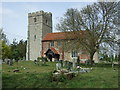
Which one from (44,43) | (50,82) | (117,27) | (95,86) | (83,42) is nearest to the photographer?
(95,86)

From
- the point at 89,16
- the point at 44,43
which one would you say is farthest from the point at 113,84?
the point at 44,43

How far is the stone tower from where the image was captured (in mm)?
52537

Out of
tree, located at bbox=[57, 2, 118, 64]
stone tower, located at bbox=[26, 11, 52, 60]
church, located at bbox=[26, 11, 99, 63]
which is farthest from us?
stone tower, located at bbox=[26, 11, 52, 60]

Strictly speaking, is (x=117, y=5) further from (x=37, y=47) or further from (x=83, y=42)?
(x=37, y=47)

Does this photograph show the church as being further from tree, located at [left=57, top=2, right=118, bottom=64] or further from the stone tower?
tree, located at [left=57, top=2, right=118, bottom=64]

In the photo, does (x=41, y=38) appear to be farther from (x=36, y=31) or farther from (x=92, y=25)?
(x=92, y=25)

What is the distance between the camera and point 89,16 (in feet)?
87.3

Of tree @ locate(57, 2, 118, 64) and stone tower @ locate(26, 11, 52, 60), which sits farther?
stone tower @ locate(26, 11, 52, 60)

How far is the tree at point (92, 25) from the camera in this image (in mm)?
25016

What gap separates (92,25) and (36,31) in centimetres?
3063

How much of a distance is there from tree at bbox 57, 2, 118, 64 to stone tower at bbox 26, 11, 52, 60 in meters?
25.3

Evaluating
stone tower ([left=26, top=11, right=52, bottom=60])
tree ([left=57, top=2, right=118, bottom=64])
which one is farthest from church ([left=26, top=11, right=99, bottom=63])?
tree ([left=57, top=2, right=118, bottom=64])

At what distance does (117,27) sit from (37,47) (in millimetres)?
32303

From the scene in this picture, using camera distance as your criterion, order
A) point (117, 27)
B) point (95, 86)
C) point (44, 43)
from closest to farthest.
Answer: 1. point (95, 86)
2. point (117, 27)
3. point (44, 43)
